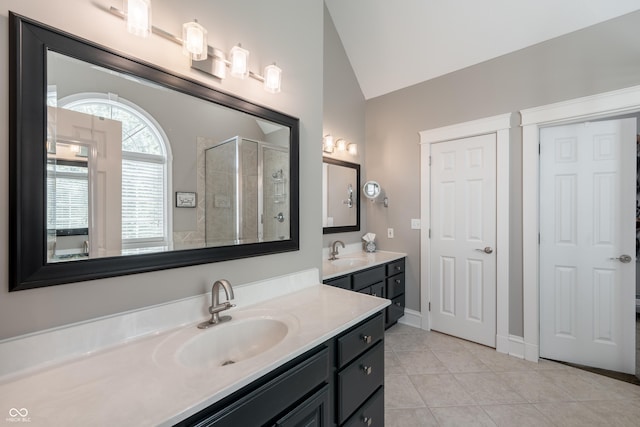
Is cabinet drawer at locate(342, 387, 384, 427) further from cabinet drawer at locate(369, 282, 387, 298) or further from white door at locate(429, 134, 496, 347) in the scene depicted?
white door at locate(429, 134, 496, 347)

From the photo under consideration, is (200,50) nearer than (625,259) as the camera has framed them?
Yes

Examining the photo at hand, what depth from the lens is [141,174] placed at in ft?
3.49

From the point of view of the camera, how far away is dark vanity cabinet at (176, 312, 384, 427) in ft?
2.55

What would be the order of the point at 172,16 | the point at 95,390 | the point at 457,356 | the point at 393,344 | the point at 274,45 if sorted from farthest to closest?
1. the point at 393,344
2. the point at 457,356
3. the point at 274,45
4. the point at 172,16
5. the point at 95,390

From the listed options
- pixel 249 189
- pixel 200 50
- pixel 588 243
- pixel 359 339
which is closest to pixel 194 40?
pixel 200 50

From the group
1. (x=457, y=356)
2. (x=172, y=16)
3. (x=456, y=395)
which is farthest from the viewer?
(x=457, y=356)

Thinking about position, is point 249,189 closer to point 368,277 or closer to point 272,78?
point 272,78

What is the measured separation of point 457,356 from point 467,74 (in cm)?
273

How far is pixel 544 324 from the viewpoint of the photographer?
238 cm

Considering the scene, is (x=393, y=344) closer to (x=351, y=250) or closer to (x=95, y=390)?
(x=351, y=250)

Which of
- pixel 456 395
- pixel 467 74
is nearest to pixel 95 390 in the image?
pixel 456 395

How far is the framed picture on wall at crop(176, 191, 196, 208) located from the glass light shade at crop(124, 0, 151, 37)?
23.9 inches

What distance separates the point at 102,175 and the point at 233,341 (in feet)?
2.72

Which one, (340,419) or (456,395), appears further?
(456,395)
